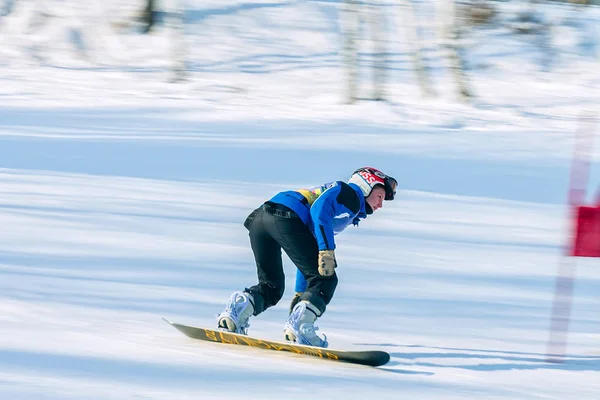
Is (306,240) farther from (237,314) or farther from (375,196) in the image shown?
(237,314)

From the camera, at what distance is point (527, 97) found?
20.4 metres

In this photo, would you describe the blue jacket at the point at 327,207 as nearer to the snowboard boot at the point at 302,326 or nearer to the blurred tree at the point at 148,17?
the snowboard boot at the point at 302,326

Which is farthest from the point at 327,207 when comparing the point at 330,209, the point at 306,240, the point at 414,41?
the point at 414,41

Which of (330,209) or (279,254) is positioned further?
(279,254)

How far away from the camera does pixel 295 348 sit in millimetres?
5016

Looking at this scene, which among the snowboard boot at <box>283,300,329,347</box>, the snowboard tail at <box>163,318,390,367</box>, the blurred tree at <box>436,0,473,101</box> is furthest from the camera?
the blurred tree at <box>436,0,473,101</box>

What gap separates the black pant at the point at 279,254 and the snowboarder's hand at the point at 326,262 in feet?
0.35

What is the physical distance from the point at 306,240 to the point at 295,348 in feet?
1.91

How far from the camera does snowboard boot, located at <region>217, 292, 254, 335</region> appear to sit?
5.18m

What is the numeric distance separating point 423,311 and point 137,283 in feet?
6.73

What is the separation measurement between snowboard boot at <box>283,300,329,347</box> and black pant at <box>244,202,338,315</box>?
57mm

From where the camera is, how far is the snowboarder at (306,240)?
16.3ft

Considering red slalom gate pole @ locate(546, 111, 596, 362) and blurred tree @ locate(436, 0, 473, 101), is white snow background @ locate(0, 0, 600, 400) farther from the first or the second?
blurred tree @ locate(436, 0, 473, 101)

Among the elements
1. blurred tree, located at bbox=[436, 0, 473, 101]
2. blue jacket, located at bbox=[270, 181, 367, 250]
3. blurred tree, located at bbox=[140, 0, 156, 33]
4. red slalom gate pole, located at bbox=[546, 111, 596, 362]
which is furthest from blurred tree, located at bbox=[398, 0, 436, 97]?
blue jacket, located at bbox=[270, 181, 367, 250]
